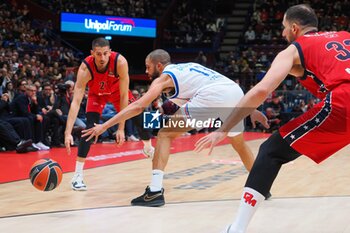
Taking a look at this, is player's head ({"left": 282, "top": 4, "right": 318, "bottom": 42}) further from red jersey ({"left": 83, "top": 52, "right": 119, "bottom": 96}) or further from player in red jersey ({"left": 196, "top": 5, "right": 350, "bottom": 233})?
red jersey ({"left": 83, "top": 52, "right": 119, "bottom": 96})

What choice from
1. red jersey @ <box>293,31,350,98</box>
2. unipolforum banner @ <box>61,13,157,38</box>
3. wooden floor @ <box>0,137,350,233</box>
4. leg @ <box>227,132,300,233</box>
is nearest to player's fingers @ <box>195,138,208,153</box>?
leg @ <box>227,132,300,233</box>

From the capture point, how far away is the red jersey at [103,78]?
20.0 ft

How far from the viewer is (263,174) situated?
331cm

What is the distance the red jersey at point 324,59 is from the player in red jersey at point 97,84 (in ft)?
9.47

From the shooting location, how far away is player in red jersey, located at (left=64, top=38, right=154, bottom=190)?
5.90 metres

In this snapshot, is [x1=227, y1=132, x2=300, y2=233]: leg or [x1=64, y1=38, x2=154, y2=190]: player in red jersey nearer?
[x1=227, y1=132, x2=300, y2=233]: leg

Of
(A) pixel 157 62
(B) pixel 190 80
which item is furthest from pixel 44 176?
(B) pixel 190 80

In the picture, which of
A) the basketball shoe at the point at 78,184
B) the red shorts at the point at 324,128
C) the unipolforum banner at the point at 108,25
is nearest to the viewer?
the red shorts at the point at 324,128

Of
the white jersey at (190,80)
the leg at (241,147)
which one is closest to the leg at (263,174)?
the white jersey at (190,80)

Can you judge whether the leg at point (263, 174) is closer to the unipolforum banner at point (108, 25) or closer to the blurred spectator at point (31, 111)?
the blurred spectator at point (31, 111)

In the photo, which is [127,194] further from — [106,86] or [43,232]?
[43,232]

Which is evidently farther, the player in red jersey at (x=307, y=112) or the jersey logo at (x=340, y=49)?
the jersey logo at (x=340, y=49)

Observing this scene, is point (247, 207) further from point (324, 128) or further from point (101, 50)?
point (101, 50)

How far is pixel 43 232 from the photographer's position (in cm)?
383
